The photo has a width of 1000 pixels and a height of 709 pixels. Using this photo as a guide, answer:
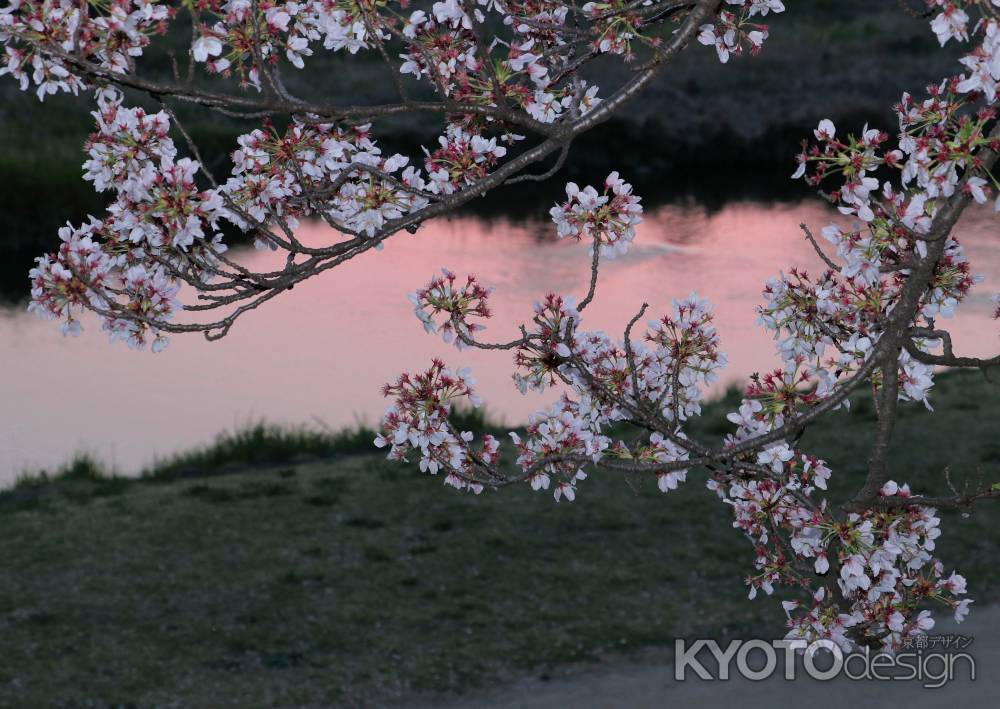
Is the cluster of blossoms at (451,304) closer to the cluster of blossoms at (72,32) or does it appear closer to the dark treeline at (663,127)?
the cluster of blossoms at (72,32)

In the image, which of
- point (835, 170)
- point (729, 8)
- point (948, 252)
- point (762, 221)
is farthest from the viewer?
point (762, 221)

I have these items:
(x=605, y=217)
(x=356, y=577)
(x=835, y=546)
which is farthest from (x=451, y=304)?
(x=356, y=577)

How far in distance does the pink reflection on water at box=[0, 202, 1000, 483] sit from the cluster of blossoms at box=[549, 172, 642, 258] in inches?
457

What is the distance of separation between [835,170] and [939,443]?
11.8 meters

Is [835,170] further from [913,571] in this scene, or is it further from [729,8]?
[913,571]

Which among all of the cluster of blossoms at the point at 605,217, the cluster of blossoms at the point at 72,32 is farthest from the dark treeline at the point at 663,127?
the cluster of blossoms at the point at 605,217

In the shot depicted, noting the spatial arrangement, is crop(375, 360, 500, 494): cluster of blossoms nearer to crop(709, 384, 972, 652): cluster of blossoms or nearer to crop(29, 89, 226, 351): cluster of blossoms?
crop(29, 89, 226, 351): cluster of blossoms

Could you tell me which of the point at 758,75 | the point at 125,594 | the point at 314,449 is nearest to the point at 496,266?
the point at 314,449

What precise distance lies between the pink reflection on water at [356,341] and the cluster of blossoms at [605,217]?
11.6 m

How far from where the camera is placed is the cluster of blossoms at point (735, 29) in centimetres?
621

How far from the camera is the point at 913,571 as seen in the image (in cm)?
674

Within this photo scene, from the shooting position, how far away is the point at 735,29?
632cm

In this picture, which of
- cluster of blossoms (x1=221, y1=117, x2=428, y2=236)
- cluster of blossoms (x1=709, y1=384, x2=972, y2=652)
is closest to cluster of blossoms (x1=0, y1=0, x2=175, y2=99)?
cluster of blossoms (x1=221, y1=117, x2=428, y2=236)

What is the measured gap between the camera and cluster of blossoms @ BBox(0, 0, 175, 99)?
16.3 feet
